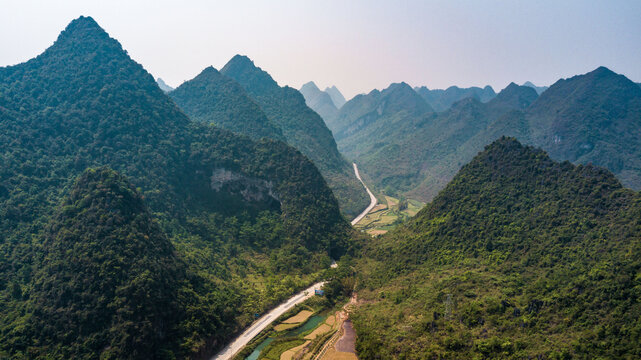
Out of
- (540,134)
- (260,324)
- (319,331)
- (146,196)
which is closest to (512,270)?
(319,331)

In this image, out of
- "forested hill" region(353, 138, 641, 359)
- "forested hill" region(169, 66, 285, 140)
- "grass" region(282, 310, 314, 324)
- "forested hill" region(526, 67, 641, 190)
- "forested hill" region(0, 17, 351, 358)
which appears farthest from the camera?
"forested hill" region(526, 67, 641, 190)

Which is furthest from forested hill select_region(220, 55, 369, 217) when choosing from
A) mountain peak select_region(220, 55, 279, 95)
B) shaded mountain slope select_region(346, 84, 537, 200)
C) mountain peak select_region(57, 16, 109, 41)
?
mountain peak select_region(57, 16, 109, 41)

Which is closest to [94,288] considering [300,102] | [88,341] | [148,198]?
[88,341]

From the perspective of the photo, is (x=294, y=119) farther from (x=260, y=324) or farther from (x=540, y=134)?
(x=260, y=324)

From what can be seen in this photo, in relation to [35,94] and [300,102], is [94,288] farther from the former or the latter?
[300,102]

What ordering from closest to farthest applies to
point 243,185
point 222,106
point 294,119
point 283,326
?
point 283,326 < point 243,185 < point 222,106 < point 294,119

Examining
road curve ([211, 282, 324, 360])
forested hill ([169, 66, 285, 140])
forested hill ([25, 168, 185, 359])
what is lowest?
road curve ([211, 282, 324, 360])

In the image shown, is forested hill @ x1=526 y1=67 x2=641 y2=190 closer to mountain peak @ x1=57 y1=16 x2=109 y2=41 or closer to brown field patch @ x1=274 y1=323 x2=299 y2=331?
brown field patch @ x1=274 y1=323 x2=299 y2=331
